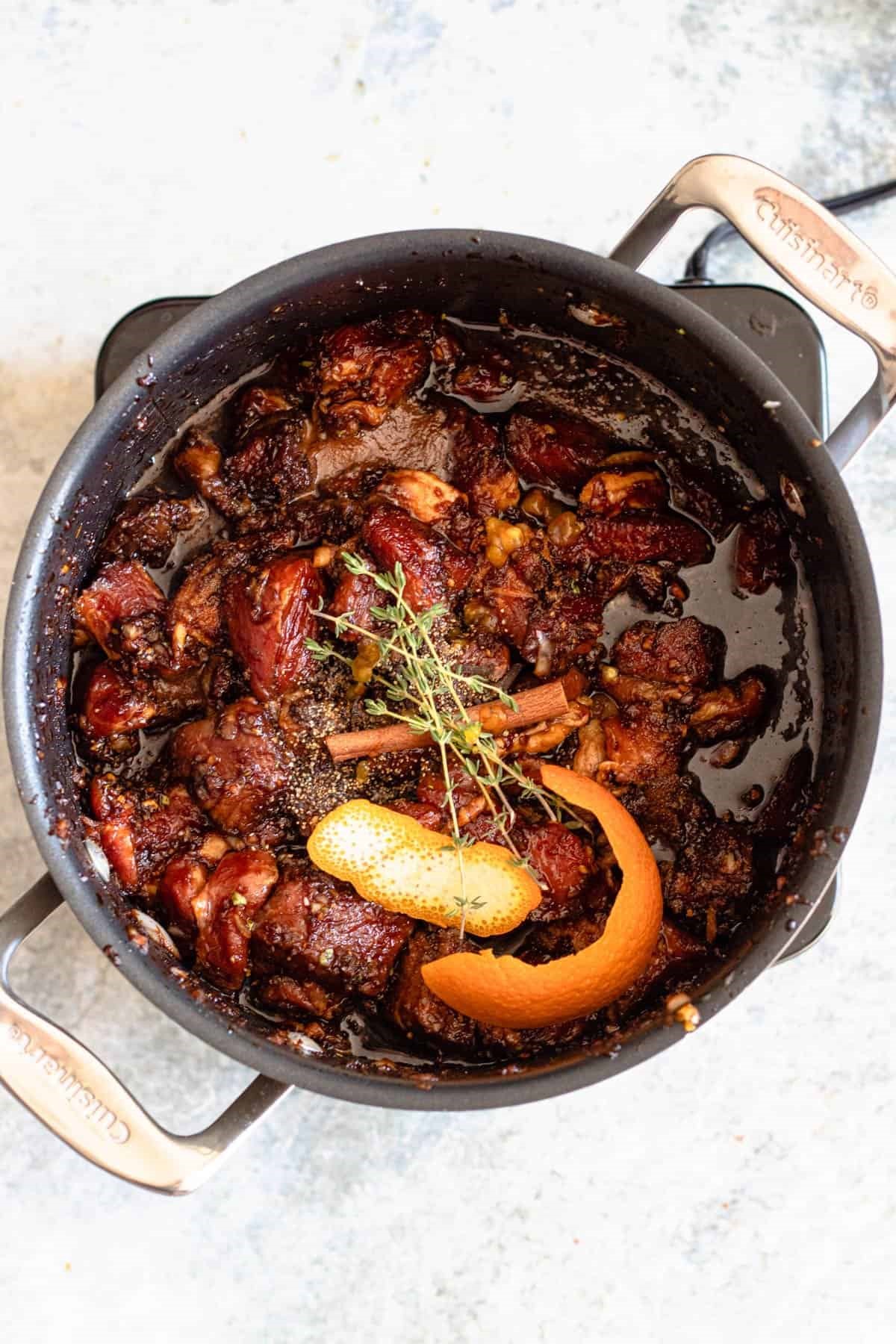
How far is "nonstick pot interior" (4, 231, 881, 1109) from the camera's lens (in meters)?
1.60

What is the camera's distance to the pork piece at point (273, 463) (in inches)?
73.2

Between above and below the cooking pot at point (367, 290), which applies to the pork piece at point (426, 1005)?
below

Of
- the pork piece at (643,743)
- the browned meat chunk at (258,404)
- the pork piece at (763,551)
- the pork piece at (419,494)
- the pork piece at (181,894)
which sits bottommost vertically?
the pork piece at (643,743)

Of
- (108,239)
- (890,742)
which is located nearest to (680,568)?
(890,742)

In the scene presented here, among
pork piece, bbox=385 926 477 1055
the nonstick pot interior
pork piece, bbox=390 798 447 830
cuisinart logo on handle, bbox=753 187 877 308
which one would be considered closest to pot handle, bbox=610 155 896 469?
cuisinart logo on handle, bbox=753 187 877 308

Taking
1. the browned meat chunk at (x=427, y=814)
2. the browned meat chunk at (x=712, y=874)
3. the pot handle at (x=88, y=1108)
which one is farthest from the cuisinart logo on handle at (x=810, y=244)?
the pot handle at (x=88, y=1108)

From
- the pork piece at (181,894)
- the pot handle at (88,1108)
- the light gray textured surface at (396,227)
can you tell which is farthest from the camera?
the light gray textured surface at (396,227)

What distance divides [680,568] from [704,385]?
299mm

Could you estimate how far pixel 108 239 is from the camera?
2131 millimetres

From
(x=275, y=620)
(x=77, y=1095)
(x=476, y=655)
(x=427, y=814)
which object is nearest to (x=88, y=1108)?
(x=77, y=1095)

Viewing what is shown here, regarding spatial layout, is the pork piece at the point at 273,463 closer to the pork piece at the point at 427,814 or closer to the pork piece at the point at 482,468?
the pork piece at the point at 482,468

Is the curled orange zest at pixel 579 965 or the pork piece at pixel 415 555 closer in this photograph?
the curled orange zest at pixel 579 965

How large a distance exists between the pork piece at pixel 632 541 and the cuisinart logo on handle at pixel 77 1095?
3.53ft

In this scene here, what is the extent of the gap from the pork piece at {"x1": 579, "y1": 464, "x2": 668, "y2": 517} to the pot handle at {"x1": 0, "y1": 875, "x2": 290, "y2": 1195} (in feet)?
3.70
